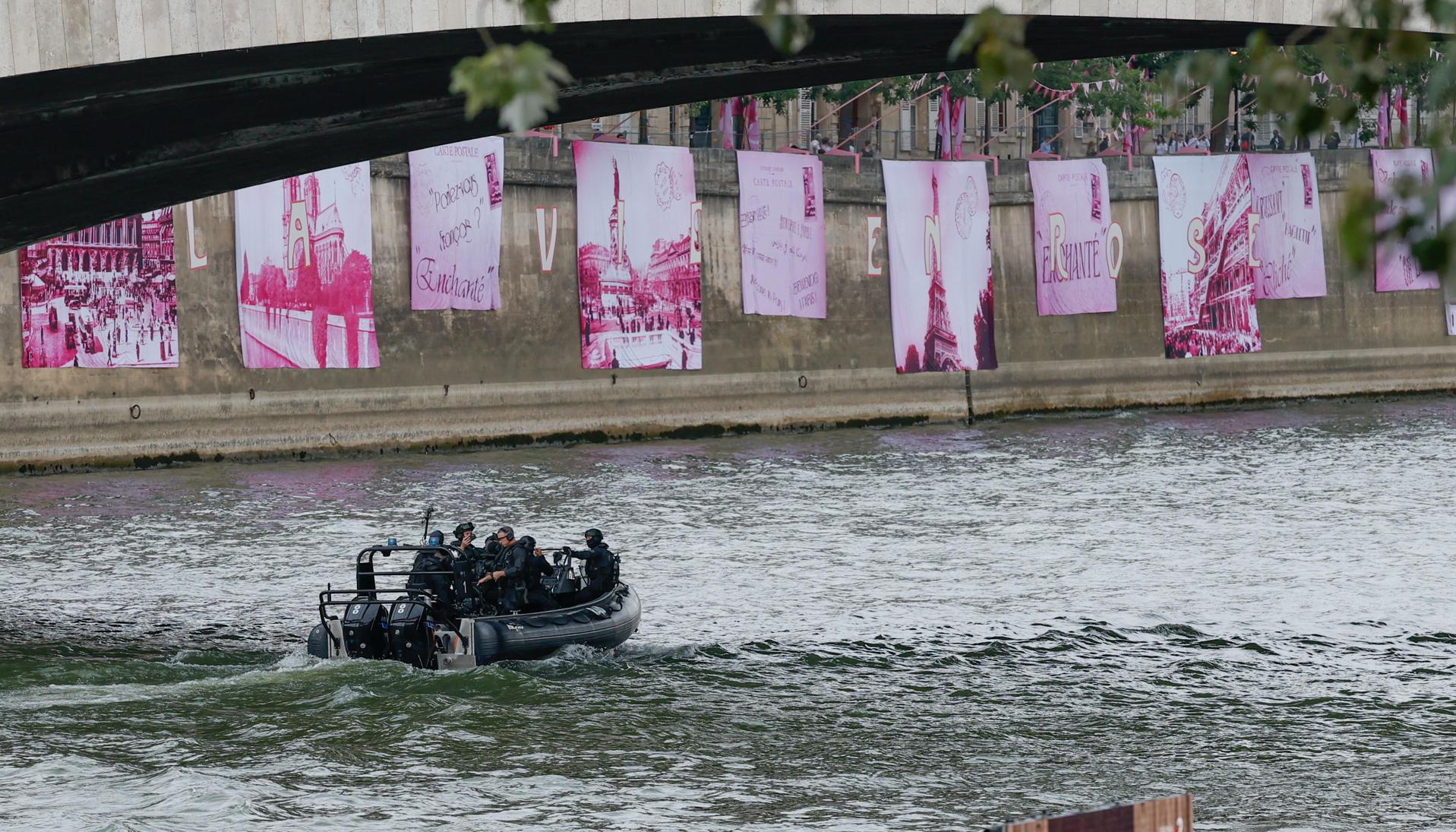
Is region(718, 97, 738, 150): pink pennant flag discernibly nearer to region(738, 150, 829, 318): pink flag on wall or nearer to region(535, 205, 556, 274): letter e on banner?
region(738, 150, 829, 318): pink flag on wall

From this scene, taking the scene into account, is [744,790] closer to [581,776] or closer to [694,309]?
[581,776]

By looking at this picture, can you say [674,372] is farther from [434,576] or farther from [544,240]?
[434,576]

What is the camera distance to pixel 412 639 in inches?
921

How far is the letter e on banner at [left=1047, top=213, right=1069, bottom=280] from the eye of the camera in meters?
58.8

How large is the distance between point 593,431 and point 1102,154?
2255 cm

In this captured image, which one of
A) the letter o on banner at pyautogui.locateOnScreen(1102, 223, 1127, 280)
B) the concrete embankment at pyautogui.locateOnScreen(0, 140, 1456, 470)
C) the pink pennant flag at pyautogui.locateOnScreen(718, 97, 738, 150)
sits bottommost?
the concrete embankment at pyautogui.locateOnScreen(0, 140, 1456, 470)

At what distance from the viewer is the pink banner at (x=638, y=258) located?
50406 millimetres

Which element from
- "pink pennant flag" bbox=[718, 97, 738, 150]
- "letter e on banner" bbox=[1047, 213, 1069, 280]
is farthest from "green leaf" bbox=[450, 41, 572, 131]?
"letter e on banner" bbox=[1047, 213, 1069, 280]

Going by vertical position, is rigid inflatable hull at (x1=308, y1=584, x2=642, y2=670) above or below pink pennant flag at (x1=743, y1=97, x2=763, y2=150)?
below

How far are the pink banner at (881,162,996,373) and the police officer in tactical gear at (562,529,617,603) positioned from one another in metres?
30.7

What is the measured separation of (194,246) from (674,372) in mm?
13343

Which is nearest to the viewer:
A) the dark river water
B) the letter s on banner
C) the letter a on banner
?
the dark river water

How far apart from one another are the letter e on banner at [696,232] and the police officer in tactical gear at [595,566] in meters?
27.8

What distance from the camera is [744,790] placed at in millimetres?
19016
